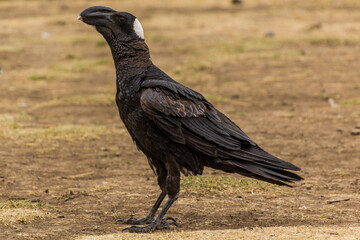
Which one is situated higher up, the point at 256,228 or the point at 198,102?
the point at 198,102

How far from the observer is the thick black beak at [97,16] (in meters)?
→ 5.12

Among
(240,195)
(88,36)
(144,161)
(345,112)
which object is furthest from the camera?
(88,36)

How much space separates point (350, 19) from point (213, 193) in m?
16.4

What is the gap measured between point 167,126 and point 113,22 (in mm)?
1004

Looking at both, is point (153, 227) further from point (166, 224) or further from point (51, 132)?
point (51, 132)

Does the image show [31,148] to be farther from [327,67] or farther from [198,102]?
[327,67]

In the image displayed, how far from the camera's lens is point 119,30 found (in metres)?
5.15

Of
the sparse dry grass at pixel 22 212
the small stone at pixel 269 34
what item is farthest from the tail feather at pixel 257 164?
the small stone at pixel 269 34

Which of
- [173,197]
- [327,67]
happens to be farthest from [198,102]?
[327,67]

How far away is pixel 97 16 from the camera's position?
513 centimetres

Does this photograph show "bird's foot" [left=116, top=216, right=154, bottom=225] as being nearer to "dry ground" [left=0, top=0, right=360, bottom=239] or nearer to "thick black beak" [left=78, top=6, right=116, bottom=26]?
"dry ground" [left=0, top=0, right=360, bottom=239]

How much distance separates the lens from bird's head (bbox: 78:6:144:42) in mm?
5121

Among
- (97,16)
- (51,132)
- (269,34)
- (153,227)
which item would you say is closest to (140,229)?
(153,227)

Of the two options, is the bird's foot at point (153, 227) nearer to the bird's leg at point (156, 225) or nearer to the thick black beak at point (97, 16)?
the bird's leg at point (156, 225)
